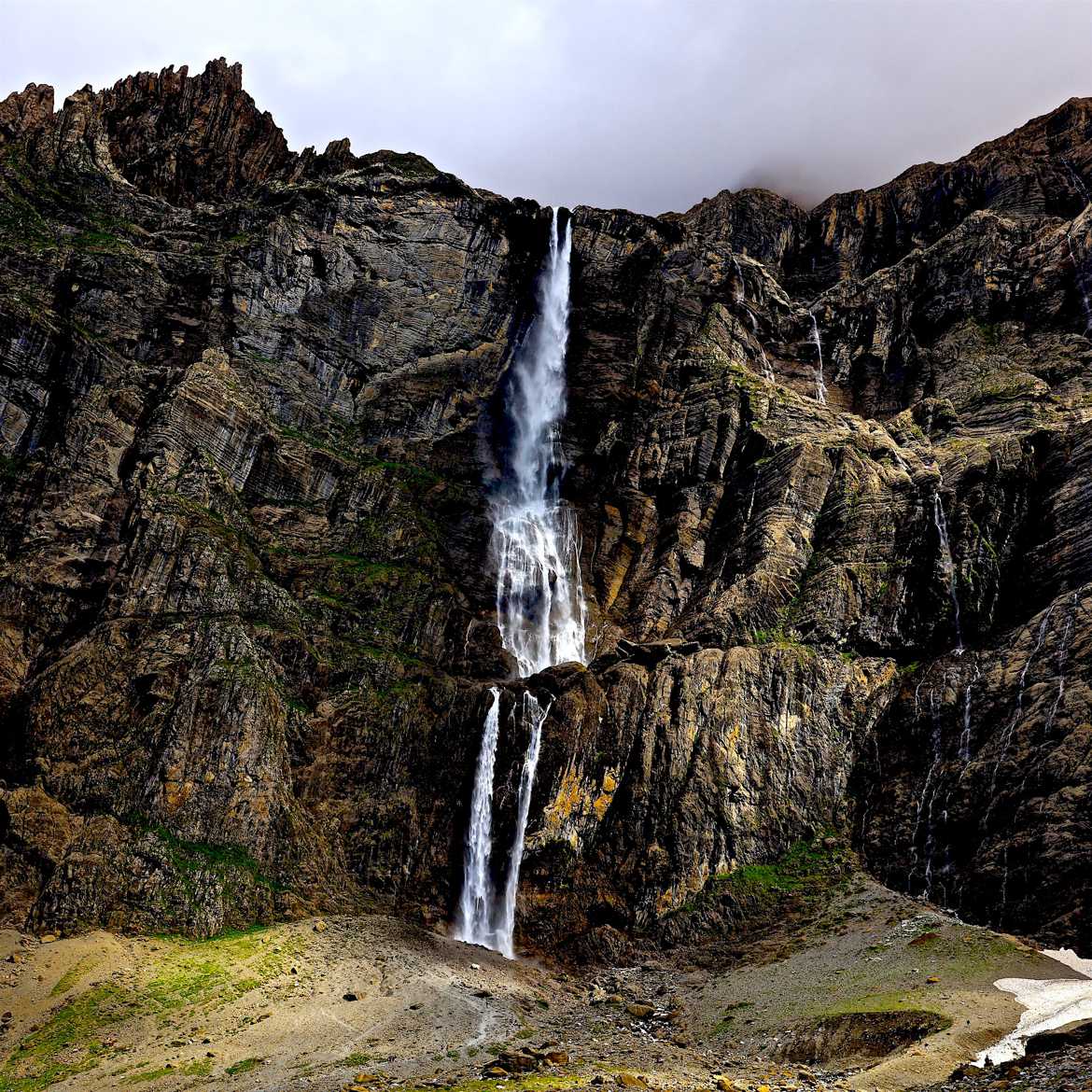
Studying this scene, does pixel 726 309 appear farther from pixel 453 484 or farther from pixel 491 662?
pixel 491 662

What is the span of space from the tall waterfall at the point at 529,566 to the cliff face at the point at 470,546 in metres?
1.39

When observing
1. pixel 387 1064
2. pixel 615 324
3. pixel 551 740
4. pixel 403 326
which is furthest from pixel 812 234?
pixel 387 1064

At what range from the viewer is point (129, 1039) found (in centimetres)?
3816

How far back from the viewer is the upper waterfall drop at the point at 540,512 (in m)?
74.2

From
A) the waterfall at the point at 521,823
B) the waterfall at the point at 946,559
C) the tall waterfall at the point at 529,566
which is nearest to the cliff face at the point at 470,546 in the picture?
the waterfall at the point at 946,559

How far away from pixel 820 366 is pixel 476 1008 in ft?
251

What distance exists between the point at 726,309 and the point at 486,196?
2827 cm

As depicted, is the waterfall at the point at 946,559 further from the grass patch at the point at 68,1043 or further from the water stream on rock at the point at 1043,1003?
the grass patch at the point at 68,1043

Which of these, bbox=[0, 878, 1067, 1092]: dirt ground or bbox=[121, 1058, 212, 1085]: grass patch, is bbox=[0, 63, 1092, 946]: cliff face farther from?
bbox=[121, 1058, 212, 1085]: grass patch

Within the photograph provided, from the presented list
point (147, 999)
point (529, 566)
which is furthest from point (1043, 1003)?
point (529, 566)

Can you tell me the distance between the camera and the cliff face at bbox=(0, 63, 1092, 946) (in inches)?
2068

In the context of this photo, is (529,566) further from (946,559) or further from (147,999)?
(147,999)

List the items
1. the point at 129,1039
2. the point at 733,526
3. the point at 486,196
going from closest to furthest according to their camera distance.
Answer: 1. the point at 129,1039
2. the point at 733,526
3. the point at 486,196

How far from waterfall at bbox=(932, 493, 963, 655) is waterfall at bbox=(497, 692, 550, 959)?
1072 inches
